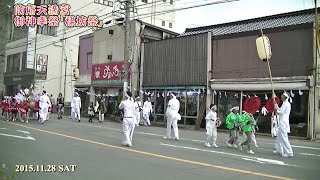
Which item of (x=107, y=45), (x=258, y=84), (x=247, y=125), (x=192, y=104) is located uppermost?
(x=107, y=45)

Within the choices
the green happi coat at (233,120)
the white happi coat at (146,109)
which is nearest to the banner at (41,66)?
the white happi coat at (146,109)

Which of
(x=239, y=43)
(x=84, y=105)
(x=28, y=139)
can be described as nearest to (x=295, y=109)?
(x=239, y=43)

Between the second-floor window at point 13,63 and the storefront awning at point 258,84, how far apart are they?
35261 mm

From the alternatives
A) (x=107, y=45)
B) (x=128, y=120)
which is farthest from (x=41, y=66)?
(x=128, y=120)

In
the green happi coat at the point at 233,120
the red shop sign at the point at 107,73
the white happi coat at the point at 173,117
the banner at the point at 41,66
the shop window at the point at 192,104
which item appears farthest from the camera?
the banner at the point at 41,66

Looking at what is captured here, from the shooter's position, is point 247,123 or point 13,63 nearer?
point 247,123

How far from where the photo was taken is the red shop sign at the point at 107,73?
3195 cm

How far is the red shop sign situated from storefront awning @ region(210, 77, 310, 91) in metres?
9.60

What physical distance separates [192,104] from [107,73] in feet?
34.9

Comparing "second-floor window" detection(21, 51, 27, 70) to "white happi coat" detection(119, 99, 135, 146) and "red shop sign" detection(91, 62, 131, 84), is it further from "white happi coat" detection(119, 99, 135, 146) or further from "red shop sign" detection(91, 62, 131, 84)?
"white happi coat" detection(119, 99, 135, 146)

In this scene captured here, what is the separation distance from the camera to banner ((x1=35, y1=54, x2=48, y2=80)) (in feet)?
151

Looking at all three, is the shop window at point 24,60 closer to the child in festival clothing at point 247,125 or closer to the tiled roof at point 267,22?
the tiled roof at point 267,22

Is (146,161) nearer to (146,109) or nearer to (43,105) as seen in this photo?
(43,105)

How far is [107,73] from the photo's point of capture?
110 ft
